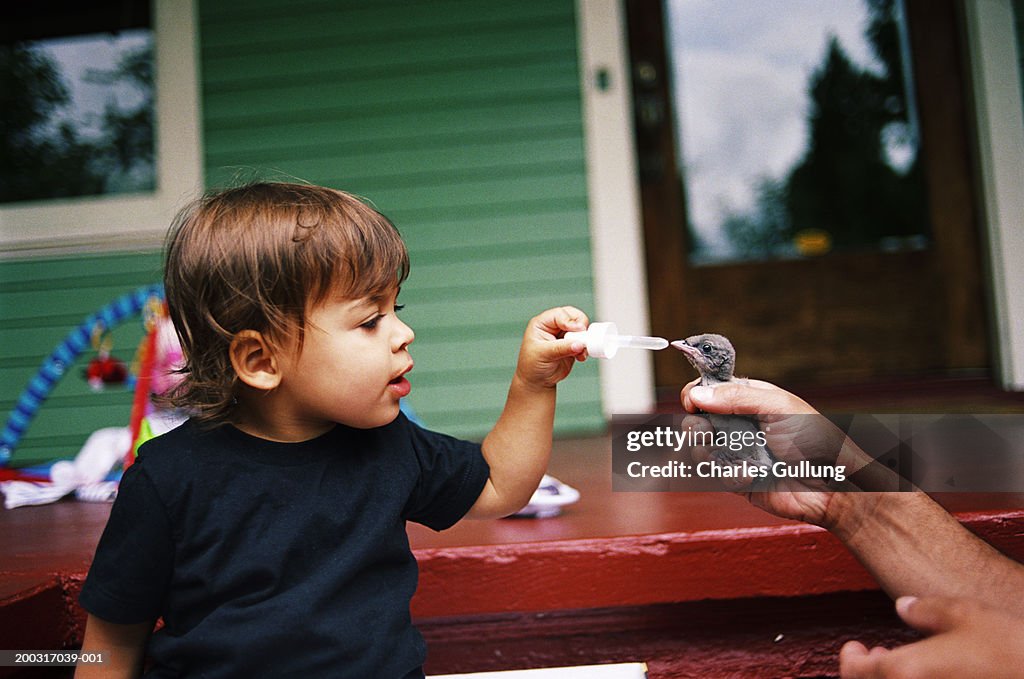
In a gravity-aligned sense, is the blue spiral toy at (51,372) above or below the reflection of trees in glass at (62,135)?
below

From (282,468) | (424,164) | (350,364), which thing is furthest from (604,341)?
(424,164)

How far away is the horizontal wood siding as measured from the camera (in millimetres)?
3117

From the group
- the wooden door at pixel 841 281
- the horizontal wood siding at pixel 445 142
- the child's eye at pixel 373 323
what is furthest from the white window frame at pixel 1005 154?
the child's eye at pixel 373 323

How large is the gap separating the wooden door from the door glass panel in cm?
7

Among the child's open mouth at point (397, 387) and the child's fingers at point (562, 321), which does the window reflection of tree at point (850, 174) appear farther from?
the child's open mouth at point (397, 387)

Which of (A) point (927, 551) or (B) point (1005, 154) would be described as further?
(B) point (1005, 154)

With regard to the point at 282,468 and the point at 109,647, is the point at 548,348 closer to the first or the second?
the point at 282,468

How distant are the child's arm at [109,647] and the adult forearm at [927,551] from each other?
0.84 meters

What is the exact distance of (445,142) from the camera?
3184 millimetres

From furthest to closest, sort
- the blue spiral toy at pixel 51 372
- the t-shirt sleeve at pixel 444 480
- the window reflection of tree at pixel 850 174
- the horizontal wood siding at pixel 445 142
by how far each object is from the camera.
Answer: the window reflection of tree at pixel 850 174 → the horizontal wood siding at pixel 445 142 → the blue spiral toy at pixel 51 372 → the t-shirt sleeve at pixel 444 480

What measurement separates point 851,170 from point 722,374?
2934mm

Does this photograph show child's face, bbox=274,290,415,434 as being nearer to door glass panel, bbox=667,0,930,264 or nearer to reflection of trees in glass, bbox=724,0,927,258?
door glass panel, bbox=667,0,930,264

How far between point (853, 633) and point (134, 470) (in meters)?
1.07

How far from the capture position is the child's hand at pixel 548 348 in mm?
1020
